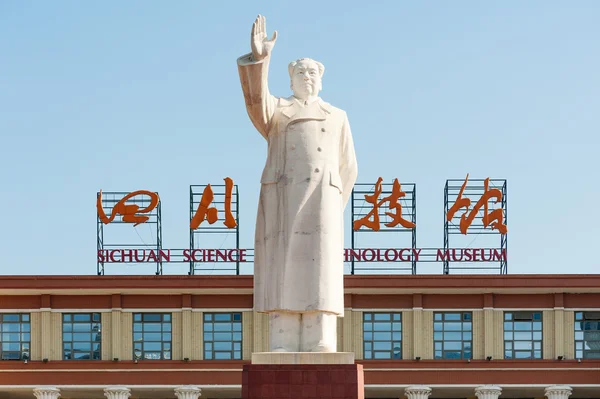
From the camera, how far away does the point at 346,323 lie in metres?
49.4

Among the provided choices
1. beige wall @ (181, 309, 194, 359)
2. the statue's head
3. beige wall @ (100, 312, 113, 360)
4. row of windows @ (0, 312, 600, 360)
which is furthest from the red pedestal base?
beige wall @ (100, 312, 113, 360)

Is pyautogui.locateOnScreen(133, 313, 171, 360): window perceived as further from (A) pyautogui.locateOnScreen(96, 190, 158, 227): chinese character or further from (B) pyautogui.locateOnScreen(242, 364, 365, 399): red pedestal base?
(B) pyautogui.locateOnScreen(242, 364, 365, 399): red pedestal base

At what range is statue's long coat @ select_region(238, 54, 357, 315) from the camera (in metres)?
18.6

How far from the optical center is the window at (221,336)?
49719 mm

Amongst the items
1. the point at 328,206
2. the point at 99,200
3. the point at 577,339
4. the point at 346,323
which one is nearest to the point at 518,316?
the point at 577,339

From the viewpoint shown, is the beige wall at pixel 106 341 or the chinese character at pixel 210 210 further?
the chinese character at pixel 210 210

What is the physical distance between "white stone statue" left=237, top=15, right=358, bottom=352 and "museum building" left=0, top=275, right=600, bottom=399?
99.1 ft

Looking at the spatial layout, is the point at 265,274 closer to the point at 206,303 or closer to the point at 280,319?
the point at 280,319

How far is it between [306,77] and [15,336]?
33.2 metres

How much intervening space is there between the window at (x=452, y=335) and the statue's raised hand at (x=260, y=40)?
3287cm

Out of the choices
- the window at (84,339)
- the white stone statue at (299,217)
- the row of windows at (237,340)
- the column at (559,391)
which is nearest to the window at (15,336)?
the row of windows at (237,340)

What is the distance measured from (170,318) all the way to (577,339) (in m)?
15.5

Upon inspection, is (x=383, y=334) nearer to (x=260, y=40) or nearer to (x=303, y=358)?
(x=303, y=358)

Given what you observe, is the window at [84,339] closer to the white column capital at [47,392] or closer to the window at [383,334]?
the white column capital at [47,392]
